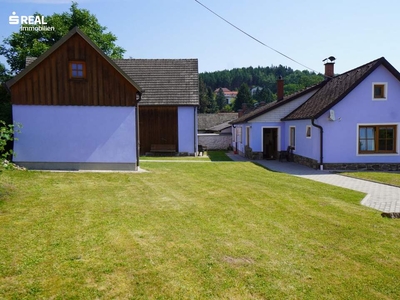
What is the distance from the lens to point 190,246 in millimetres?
5746

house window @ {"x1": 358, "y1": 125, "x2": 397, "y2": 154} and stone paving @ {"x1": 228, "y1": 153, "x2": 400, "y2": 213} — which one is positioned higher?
house window @ {"x1": 358, "y1": 125, "x2": 397, "y2": 154}

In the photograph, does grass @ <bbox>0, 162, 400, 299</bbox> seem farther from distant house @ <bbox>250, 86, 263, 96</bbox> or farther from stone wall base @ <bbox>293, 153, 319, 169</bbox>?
distant house @ <bbox>250, 86, 263, 96</bbox>

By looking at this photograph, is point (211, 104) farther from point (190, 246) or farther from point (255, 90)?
point (190, 246)

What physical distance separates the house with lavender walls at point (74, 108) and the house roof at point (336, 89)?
1009cm


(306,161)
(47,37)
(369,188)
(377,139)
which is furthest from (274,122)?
(47,37)

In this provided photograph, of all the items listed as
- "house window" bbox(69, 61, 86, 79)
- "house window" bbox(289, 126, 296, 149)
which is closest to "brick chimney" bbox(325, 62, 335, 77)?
"house window" bbox(289, 126, 296, 149)

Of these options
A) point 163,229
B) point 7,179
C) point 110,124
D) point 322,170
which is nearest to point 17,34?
A: point 110,124

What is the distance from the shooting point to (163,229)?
6602 millimetres

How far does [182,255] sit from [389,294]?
2.97 meters

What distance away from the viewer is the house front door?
2445cm

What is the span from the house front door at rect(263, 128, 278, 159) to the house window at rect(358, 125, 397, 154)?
722 centimetres

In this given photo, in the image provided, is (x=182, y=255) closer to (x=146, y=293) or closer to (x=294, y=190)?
(x=146, y=293)

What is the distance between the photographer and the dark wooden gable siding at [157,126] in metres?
24.5

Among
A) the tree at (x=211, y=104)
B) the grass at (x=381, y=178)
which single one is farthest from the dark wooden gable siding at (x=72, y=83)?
the tree at (x=211, y=104)
